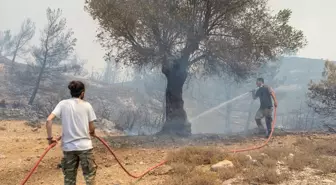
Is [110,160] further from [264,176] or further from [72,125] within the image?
[264,176]

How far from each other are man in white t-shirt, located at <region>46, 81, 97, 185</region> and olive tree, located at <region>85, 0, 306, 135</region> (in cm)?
707

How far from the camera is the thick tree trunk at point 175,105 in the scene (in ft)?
40.4

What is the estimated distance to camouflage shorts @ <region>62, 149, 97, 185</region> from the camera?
4.29 meters

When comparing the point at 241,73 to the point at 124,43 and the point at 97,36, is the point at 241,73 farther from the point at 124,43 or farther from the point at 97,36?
the point at 97,36

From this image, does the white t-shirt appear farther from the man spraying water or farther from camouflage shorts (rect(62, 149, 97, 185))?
the man spraying water

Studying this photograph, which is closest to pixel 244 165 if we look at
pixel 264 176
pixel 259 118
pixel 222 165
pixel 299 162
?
pixel 222 165

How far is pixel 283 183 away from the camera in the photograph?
200 inches

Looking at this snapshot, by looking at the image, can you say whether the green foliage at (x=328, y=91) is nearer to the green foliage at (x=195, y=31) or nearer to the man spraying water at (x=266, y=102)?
the green foliage at (x=195, y=31)

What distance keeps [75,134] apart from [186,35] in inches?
317

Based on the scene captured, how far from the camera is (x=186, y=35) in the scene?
1156cm

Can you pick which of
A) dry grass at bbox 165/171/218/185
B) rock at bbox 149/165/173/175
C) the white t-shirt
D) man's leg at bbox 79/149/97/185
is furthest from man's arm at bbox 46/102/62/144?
rock at bbox 149/165/173/175

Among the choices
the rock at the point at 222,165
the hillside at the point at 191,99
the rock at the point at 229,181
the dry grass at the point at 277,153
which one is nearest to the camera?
the rock at the point at 229,181

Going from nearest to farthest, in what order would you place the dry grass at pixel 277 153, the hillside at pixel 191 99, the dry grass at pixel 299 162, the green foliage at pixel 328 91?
the dry grass at pixel 299 162 → the dry grass at pixel 277 153 → the green foliage at pixel 328 91 → the hillside at pixel 191 99

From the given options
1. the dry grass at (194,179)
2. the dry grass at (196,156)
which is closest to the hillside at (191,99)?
the dry grass at (196,156)
